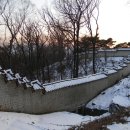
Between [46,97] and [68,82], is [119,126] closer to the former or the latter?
[46,97]

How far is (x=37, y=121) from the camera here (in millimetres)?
15383

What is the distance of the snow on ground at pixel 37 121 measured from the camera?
13.0 m

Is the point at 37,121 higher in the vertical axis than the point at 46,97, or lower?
lower

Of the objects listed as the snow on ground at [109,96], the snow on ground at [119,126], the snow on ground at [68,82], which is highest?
the snow on ground at [68,82]

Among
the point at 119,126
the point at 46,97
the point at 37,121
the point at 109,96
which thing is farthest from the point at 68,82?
the point at 119,126

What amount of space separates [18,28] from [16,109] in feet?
110

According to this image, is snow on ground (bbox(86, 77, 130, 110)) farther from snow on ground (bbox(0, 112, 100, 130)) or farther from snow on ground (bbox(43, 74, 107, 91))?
snow on ground (bbox(0, 112, 100, 130))

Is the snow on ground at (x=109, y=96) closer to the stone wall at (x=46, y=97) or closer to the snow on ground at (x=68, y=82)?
the stone wall at (x=46, y=97)

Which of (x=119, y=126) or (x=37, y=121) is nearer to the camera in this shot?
(x=119, y=126)

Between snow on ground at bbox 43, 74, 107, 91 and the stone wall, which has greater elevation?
snow on ground at bbox 43, 74, 107, 91

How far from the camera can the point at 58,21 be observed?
1748 inches

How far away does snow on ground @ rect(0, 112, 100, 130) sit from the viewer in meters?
13.0

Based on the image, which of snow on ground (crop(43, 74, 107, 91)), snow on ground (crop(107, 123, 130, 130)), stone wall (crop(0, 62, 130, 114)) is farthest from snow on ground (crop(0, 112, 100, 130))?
snow on ground (crop(107, 123, 130, 130))

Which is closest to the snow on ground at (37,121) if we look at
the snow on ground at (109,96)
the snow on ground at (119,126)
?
the snow on ground at (119,126)
